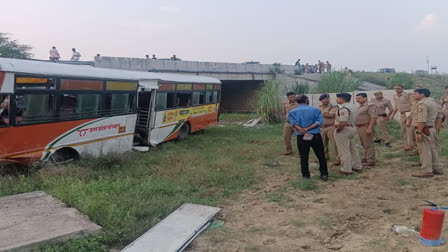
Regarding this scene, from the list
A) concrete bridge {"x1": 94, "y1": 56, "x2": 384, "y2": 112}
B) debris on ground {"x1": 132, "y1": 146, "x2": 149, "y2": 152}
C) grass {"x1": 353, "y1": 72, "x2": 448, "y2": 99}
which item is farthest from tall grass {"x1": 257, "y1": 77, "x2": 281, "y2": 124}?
grass {"x1": 353, "y1": 72, "x2": 448, "y2": 99}

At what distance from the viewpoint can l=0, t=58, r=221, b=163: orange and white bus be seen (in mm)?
6191

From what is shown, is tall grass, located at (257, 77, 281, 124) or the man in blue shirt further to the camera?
tall grass, located at (257, 77, 281, 124)

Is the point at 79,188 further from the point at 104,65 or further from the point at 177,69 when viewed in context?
the point at 177,69

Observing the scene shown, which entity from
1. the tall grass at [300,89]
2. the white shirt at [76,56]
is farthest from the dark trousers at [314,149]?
the white shirt at [76,56]

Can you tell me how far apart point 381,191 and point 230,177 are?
104 inches

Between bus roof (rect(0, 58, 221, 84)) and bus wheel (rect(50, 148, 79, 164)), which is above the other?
bus roof (rect(0, 58, 221, 84))

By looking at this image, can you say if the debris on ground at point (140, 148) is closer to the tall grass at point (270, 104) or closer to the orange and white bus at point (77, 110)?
the orange and white bus at point (77, 110)

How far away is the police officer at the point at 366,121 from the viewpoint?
742 cm

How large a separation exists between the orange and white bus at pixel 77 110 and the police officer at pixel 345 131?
16.8 ft

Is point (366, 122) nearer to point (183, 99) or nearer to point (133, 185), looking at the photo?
point (133, 185)

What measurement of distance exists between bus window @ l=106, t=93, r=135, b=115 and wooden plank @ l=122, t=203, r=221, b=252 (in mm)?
4305

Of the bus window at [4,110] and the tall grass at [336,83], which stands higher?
the tall grass at [336,83]

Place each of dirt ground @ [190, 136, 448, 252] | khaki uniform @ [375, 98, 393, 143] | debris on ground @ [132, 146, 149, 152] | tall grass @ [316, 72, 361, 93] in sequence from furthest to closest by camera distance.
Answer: tall grass @ [316, 72, 361, 93], khaki uniform @ [375, 98, 393, 143], debris on ground @ [132, 146, 149, 152], dirt ground @ [190, 136, 448, 252]

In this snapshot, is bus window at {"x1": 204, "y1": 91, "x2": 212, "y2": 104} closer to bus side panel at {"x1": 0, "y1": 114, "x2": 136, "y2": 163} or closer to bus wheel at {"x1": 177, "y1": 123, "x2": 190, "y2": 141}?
bus wheel at {"x1": 177, "y1": 123, "x2": 190, "y2": 141}
